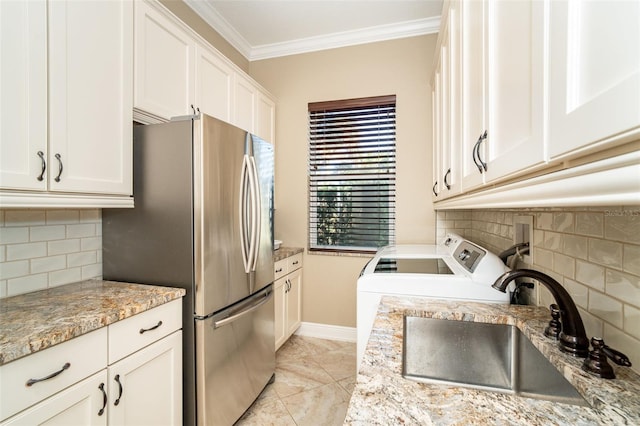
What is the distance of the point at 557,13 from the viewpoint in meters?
0.48

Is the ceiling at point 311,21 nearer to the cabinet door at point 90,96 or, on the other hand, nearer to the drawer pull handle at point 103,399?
the cabinet door at point 90,96

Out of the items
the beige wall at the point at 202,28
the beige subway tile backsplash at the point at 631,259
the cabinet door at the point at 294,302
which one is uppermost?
the beige wall at the point at 202,28

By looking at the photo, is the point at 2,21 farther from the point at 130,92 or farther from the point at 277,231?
the point at 277,231

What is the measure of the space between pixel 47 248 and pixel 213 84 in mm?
1357

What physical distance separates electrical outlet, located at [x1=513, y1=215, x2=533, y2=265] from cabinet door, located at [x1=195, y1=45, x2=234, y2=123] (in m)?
1.93

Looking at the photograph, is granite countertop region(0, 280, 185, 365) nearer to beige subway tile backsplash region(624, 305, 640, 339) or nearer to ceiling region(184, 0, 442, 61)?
beige subway tile backsplash region(624, 305, 640, 339)

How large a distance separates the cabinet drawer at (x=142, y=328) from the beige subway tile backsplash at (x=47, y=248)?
0.56m

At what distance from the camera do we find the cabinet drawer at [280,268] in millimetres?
2432

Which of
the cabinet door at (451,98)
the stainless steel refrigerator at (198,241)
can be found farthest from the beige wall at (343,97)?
the stainless steel refrigerator at (198,241)

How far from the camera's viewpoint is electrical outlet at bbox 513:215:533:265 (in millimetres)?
1278

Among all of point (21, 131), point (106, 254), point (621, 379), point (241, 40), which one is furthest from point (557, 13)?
point (241, 40)

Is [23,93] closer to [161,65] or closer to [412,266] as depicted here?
[161,65]

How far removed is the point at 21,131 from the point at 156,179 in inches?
20.4

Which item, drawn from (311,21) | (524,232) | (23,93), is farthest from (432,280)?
(311,21)
